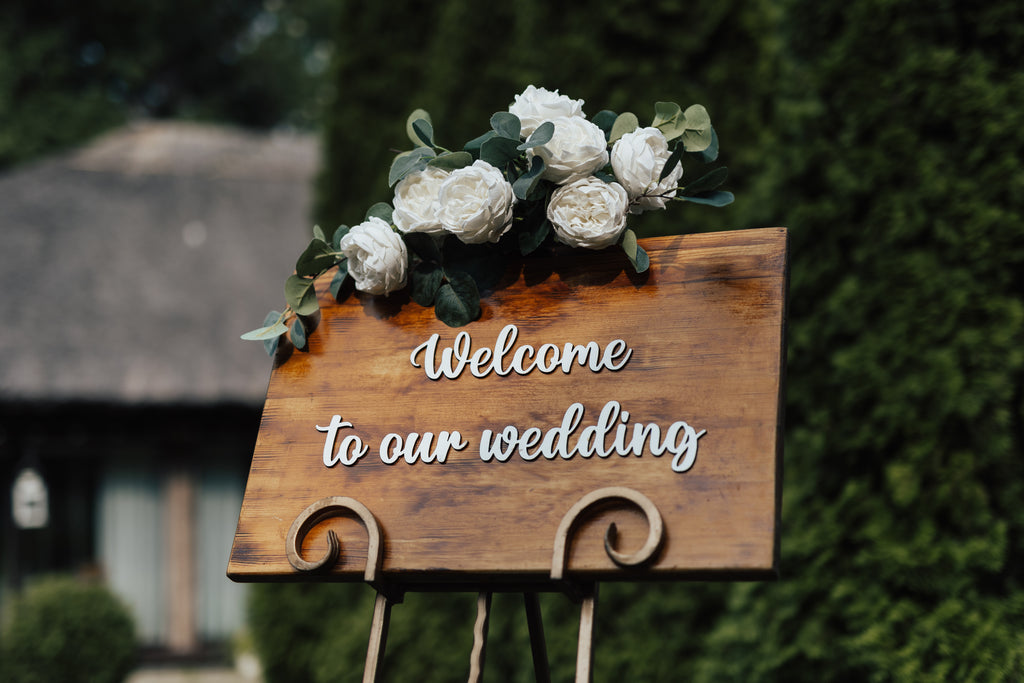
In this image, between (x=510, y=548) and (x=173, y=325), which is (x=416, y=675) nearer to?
(x=510, y=548)

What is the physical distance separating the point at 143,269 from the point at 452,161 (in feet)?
26.2

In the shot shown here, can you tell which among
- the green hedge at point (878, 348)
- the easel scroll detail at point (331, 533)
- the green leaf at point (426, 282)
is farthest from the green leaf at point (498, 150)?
the green hedge at point (878, 348)

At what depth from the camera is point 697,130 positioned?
1593 mm

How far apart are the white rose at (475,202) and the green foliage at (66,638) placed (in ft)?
17.7

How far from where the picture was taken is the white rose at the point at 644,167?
152 centimetres

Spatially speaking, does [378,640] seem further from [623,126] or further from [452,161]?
[623,126]

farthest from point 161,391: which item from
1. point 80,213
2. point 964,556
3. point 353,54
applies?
point 964,556

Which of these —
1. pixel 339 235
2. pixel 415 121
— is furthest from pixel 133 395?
pixel 415 121

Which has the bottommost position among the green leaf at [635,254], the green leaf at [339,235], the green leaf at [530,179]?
the green leaf at [635,254]

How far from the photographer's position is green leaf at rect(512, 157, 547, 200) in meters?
1.52

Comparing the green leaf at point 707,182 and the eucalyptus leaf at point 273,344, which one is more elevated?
the green leaf at point 707,182

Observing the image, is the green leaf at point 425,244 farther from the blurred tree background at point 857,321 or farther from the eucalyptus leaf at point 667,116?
the blurred tree background at point 857,321

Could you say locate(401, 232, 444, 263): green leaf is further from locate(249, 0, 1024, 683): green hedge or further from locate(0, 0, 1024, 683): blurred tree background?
locate(249, 0, 1024, 683): green hedge

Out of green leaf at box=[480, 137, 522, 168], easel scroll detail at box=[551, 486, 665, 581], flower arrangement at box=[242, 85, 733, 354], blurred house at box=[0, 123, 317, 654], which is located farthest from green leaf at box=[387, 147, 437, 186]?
blurred house at box=[0, 123, 317, 654]
